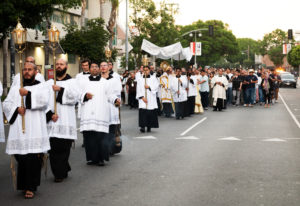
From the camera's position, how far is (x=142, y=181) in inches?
321

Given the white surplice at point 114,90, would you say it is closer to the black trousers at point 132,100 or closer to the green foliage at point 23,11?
the green foliage at point 23,11

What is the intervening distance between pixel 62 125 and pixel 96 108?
1249 mm

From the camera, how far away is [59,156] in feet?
26.9

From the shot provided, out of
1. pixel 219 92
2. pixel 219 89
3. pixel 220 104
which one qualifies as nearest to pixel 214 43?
pixel 219 89

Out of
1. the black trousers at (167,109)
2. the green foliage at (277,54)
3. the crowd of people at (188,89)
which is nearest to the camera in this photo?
the crowd of people at (188,89)

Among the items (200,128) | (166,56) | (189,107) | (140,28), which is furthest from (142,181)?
(140,28)

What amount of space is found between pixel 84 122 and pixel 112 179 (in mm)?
1551

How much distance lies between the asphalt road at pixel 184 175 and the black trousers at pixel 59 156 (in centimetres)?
17

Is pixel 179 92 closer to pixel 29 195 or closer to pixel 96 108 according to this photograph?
pixel 96 108

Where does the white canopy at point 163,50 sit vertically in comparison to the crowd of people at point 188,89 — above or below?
above

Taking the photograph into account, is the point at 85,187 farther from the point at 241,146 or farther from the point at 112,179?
the point at 241,146

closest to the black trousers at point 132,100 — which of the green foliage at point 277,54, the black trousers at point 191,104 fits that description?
the black trousers at point 191,104

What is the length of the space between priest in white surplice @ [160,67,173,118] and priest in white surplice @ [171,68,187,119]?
0.18m

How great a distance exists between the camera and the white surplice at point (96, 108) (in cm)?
947
